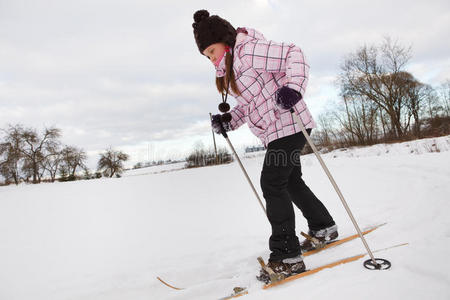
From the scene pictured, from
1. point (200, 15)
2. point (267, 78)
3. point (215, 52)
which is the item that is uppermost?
point (200, 15)

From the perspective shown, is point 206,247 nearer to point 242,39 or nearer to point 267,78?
point 267,78

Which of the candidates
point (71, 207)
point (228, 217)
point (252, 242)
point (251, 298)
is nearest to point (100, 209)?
point (71, 207)

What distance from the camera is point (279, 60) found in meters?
Result: 1.51

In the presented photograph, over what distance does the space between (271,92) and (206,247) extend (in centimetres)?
171

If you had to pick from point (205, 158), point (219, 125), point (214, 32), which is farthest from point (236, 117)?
point (205, 158)

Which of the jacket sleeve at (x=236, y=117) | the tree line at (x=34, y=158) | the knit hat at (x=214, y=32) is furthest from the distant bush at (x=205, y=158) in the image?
the knit hat at (x=214, y=32)

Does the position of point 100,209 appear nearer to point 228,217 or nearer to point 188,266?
point 228,217

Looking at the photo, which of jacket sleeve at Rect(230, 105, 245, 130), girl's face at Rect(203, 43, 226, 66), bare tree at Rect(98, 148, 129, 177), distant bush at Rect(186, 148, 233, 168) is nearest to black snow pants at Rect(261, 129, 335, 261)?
jacket sleeve at Rect(230, 105, 245, 130)

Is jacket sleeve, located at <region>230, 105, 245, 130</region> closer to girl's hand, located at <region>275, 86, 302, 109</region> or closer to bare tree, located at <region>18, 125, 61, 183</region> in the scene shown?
girl's hand, located at <region>275, 86, 302, 109</region>

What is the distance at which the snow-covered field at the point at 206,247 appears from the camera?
1.19 metres

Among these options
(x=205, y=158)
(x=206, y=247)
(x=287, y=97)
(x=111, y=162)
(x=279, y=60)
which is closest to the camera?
(x=287, y=97)

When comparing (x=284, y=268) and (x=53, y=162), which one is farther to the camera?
(x=53, y=162)

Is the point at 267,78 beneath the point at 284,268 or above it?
above

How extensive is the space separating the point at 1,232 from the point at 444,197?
5.28m
